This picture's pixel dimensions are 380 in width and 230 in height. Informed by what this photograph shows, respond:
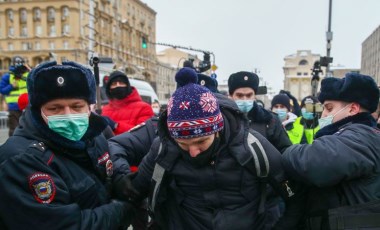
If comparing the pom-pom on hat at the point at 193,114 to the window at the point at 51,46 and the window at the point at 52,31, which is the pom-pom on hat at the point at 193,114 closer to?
the window at the point at 51,46

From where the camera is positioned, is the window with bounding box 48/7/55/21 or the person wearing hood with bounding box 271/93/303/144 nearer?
the person wearing hood with bounding box 271/93/303/144

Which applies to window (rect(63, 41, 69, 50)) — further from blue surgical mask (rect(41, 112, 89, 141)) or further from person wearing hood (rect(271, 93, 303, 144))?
blue surgical mask (rect(41, 112, 89, 141))

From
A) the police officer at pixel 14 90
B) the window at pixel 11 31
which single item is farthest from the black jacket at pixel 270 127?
the window at pixel 11 31

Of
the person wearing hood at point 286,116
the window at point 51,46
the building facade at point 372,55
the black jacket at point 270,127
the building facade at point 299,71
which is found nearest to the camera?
the black jacket at point 270,127

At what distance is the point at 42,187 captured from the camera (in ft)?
5.61

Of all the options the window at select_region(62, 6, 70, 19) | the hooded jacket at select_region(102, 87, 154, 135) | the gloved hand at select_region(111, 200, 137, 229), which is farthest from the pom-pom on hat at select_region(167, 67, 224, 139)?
the window at select_region(62, 6, 70, 19)

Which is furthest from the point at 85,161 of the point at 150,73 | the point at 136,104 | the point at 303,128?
the point at 150,73

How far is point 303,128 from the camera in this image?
5.88 metres

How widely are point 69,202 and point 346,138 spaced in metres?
1.60

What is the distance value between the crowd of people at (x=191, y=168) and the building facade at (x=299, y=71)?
7765cm

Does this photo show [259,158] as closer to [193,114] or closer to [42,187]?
[193,114]

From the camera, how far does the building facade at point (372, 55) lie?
5184 cm

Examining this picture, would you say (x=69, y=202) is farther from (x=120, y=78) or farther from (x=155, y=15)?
(x=155, y=15)

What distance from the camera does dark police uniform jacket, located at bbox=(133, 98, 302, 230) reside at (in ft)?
6.57
